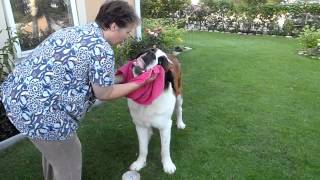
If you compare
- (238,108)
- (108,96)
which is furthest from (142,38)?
(108,96)

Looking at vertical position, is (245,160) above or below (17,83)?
below

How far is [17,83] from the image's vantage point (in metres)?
2.15

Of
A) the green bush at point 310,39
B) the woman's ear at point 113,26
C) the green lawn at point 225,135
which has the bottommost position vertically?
the green lawn at point 225,135

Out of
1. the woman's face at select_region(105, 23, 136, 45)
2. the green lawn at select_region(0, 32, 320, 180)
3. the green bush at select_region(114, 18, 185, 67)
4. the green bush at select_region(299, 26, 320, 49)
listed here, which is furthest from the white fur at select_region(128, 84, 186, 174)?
the green bush at select_region(299, 26, 320, 49)

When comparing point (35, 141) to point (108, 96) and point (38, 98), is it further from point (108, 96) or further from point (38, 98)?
point (108, 96)

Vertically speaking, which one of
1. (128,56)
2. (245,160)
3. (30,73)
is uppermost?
(30,73)

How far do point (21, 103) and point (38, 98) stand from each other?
12 centimetres

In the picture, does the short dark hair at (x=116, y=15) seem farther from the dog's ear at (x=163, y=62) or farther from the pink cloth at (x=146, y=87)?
the dog's ear at (x=163, y=62)

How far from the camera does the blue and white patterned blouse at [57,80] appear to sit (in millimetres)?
2062

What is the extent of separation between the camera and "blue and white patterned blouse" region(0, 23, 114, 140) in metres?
2.06

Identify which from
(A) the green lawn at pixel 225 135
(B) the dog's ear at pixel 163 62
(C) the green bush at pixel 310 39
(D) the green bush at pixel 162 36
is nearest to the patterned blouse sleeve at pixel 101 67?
(B) the dog's ear at pixel 163 62

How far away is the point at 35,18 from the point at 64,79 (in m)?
3.91

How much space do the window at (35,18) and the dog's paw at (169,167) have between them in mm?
2916

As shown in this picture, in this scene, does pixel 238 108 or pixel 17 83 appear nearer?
pixel 17 83
